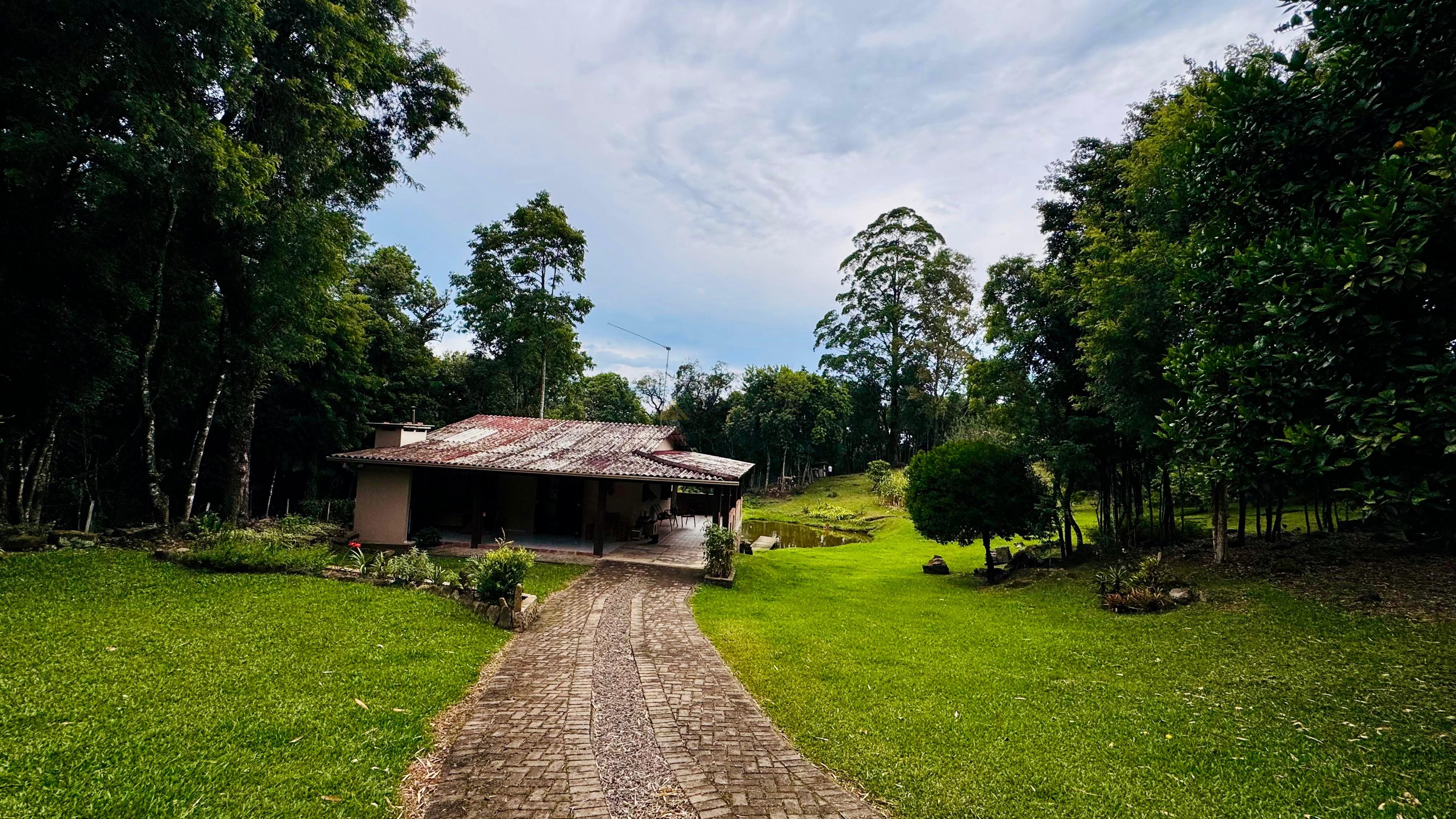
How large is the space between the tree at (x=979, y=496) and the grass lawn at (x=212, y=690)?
10537 mm

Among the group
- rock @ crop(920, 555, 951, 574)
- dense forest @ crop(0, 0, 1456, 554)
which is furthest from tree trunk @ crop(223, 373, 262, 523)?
rock @ crop(920, 555, 951, 574)

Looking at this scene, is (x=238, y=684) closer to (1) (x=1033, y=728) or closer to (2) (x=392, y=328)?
(1) (x=1033, y=728)

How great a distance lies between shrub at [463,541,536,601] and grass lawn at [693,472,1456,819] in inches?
119

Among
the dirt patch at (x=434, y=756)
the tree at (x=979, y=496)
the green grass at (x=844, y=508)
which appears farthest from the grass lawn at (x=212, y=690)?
the green grass at (x=844, y=508)

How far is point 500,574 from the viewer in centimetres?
855

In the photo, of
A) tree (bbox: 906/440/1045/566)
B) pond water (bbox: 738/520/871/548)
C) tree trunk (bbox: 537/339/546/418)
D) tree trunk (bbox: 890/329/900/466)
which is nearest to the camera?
tree (bbox: 906/440/1045/566)

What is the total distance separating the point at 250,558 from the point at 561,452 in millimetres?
7001

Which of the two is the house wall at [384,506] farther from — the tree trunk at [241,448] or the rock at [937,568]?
the rock at [937,568]

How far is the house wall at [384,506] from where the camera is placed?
1417cm

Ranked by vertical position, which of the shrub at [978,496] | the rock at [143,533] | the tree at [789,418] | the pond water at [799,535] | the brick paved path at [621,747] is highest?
the tree at [789,418]

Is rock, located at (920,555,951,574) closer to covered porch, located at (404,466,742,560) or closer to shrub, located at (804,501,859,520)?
covered porch, located at (404,466,742,560)

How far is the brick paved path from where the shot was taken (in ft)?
12.7

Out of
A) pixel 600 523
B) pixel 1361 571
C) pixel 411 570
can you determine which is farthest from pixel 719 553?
pixel 1361 571

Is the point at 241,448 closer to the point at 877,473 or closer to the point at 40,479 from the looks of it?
the point at 40,479
